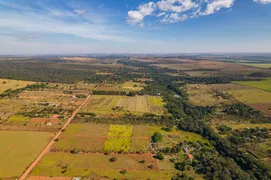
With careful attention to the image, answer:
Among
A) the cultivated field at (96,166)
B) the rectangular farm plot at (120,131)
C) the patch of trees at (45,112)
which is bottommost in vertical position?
the cultivated field at (96,166)

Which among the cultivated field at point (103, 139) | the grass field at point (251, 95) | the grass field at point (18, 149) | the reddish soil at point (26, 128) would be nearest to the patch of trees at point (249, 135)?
the cultivated field at point (103, 139)

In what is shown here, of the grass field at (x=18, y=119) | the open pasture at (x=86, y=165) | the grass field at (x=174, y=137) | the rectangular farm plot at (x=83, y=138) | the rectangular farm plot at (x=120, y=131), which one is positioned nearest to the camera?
the open pasture at (x=86, y=165)

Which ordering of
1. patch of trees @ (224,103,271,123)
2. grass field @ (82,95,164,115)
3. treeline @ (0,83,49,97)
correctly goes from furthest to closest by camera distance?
treeline @ (0,83,49,97) → grass field @ (82,95,164,115) → patch of trees @ (224,103,271,123)

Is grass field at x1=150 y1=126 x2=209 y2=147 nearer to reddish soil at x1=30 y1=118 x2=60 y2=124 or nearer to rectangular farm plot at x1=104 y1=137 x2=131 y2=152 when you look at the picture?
rectangular farm plot at x1=104 y1=137 x2=131 y2=152

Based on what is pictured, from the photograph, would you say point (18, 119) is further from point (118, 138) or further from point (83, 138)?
point (118, 138)

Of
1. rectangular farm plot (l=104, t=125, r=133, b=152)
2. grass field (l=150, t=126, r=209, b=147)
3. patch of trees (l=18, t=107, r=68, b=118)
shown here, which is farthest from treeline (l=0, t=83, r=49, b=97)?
grass field (l=150, t=126, r=209, b=147)

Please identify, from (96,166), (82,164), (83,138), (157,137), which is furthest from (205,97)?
(82,164)

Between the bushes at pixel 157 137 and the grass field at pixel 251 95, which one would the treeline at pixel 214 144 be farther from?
the grass field at pixel 251 95
